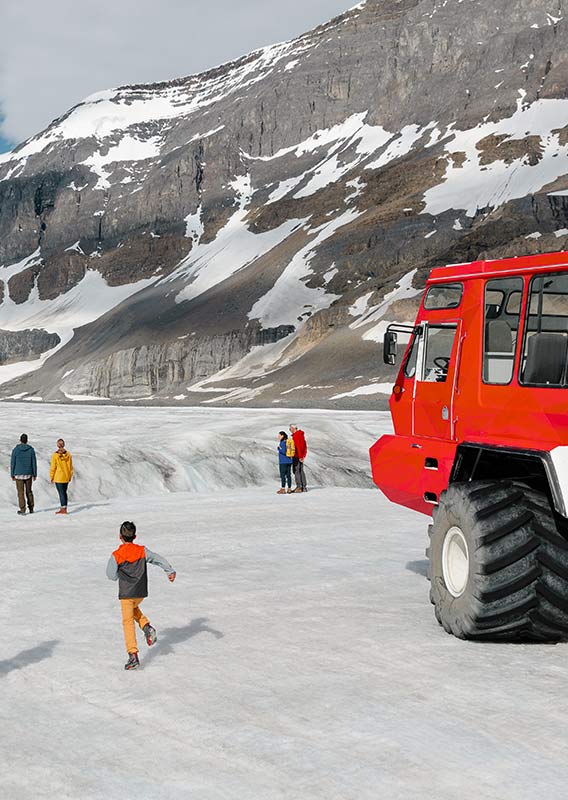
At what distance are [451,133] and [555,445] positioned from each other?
141 metres

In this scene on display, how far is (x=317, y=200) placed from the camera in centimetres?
15138

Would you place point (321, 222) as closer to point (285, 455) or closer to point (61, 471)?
point (285, 455)

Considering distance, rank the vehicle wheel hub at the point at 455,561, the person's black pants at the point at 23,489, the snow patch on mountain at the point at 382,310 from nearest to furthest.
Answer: the vehicle wheel hub at the point at 455,561, the person's black pants at the point at 23,489, the snow patch on mountain at the point at 382,310

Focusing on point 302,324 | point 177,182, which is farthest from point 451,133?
point 177,182

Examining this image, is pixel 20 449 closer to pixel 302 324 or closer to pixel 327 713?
pixel 327 713

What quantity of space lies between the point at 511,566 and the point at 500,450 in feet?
3.29

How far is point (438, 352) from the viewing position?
969 centimetres

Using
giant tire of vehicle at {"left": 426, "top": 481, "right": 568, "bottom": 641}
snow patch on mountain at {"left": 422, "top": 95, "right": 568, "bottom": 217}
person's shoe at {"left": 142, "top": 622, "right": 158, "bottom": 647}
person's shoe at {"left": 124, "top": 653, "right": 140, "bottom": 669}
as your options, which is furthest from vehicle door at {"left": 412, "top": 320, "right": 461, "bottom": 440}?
snow patch on mountain at {"left": 422, "top": 95, "right": 568, "bottom": 217}

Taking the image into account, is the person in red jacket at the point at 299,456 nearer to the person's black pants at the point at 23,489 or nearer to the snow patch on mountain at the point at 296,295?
the person's black pants at the point at 23,489

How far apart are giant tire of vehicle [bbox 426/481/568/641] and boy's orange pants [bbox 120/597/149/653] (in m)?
2.94

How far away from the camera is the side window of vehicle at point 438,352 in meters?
9.46

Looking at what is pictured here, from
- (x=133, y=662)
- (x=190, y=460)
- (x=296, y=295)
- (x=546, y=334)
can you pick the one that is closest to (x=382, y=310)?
(x=296, y=295)

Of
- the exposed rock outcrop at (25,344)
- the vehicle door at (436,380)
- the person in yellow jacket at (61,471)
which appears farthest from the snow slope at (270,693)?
the exposed rock outcrop at (25,344)

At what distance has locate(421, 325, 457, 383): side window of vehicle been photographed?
9.46m
